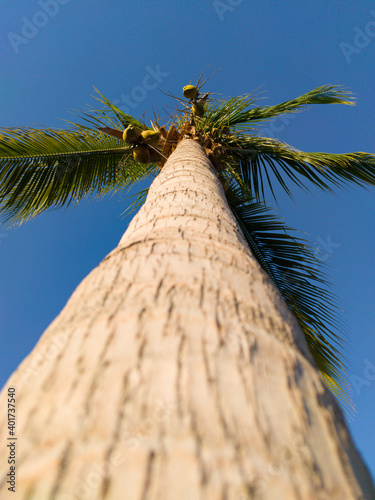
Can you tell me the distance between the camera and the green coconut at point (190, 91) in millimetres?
3730

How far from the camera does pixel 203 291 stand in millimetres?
794

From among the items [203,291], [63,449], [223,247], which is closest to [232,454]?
[63,449]

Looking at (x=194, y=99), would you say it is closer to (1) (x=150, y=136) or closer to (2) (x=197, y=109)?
(2) (x=197, y=109)

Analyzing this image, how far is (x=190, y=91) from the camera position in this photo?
3.77m

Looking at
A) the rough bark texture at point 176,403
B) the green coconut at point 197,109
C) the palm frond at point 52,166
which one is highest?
the green coconut at point 197,109

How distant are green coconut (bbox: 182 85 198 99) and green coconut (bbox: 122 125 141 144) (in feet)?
3.01

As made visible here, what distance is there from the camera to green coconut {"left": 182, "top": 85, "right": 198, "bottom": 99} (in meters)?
3.73

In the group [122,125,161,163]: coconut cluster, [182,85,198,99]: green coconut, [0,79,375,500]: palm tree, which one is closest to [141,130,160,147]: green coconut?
[122,125,161,163]: coconut cluster

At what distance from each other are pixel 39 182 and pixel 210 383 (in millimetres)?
4231

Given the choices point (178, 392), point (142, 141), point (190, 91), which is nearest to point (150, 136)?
point (142, 141)

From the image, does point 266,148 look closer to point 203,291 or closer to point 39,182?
point 39,182

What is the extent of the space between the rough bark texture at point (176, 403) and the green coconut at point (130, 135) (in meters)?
2.55

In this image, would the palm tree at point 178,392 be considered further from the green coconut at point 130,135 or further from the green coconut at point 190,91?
the green coconut at point 190,91

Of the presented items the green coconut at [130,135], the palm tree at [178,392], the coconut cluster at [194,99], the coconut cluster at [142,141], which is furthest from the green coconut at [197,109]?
the palm tree at [178,392]
